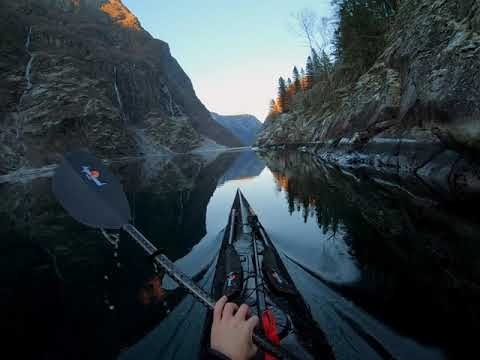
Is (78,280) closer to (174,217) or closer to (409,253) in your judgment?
(174,217)

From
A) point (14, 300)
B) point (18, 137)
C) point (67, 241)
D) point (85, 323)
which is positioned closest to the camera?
point (85, 323)

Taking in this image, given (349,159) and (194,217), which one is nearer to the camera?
(194,217)

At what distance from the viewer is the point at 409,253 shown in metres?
5.77

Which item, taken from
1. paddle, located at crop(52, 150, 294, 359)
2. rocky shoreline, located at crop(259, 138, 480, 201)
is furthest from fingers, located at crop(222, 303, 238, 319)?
rocky shoreline, located at crop(259, 138, 480, 201)

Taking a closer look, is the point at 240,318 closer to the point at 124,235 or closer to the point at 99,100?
the point at 124,235

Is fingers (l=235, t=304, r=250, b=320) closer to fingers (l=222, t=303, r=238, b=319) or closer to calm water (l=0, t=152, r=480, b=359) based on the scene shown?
fingers (l=222, t=303, r=238, b=319)

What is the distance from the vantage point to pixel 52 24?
89.9 meters

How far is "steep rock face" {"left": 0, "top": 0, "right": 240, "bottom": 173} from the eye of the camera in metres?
59.1

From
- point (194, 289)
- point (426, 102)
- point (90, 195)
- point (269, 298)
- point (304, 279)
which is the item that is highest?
point (426, 102)

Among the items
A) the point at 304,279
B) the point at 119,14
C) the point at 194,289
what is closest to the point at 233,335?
the point at 194,289

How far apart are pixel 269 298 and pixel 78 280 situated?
5.40 meters

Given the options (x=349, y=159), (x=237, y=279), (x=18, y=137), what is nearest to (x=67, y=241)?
(x=237, y=279)

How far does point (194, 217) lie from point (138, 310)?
22.1 feet

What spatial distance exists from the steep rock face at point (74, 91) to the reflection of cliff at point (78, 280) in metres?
53.0
